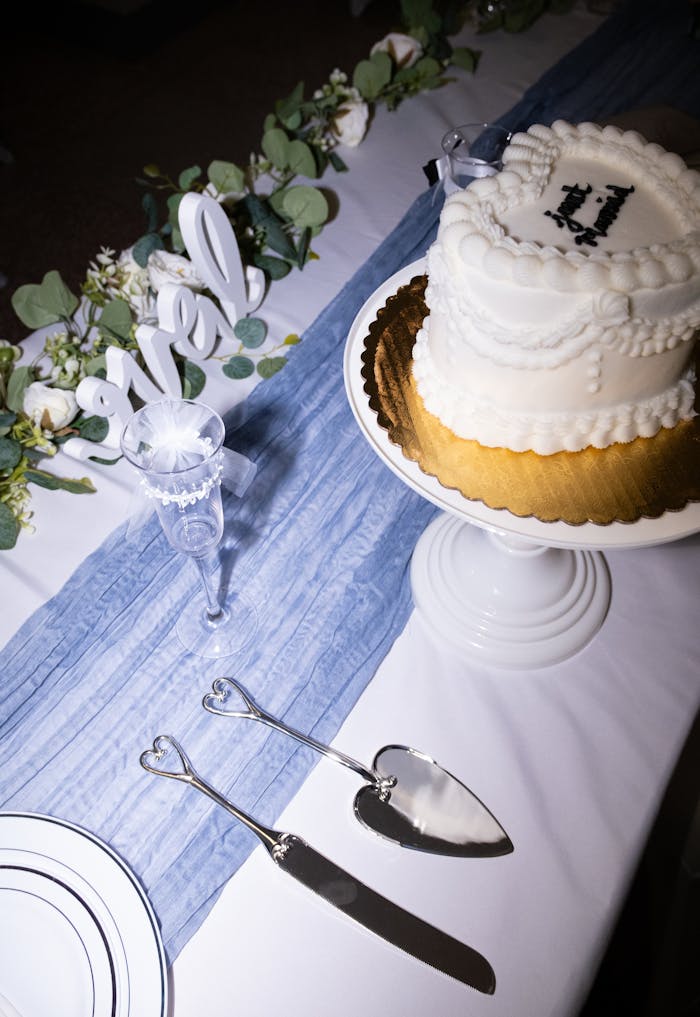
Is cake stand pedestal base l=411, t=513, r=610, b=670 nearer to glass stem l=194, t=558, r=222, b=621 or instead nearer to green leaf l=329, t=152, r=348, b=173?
glass stem l=194, t=558, r=222, b=621

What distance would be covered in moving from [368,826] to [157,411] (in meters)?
0.58

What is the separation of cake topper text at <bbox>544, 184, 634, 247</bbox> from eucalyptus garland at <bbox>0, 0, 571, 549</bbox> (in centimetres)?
64

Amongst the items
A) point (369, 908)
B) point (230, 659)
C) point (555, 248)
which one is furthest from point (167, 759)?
point (555, 248)

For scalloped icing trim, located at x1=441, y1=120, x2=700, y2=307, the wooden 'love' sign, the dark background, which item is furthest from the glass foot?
the dark background

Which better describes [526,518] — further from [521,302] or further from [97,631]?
[97,631]

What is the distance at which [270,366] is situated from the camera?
1470 mm

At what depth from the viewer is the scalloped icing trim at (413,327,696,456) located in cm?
101

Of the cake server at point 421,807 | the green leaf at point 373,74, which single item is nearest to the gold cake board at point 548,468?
the cake server at point 421,807

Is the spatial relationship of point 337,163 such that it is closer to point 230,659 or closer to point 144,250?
point 144,250

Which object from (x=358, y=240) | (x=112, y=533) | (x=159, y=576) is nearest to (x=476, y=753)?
(x=159, y=576)

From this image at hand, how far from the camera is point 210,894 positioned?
938 mm

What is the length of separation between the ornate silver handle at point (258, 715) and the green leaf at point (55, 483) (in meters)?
0.43

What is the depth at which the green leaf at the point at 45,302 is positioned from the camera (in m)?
1.44

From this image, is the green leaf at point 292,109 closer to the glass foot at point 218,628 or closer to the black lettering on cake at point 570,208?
the black lettering on cake at point 570,208
